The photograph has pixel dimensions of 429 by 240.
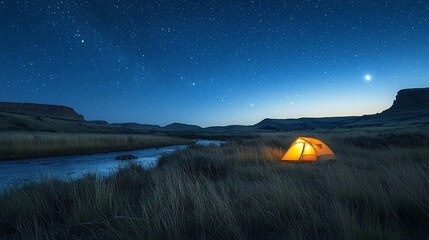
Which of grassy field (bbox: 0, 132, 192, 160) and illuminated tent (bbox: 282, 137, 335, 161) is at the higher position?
grassy field (bbox: 0, 132, 192, 160)

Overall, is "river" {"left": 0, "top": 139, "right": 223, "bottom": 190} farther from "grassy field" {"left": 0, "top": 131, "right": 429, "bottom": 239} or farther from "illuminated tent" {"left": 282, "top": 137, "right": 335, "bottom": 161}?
"illuminated tent" {"left": 282, "top": 137, "right": 335, "bottom": 161}

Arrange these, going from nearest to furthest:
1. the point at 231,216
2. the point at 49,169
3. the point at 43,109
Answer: the point at 231,216 → the point at 49,169 → the point at 43,109

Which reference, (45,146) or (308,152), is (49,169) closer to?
(308,152)

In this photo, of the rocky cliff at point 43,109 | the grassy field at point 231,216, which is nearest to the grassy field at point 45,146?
the grassy field at point 231,216

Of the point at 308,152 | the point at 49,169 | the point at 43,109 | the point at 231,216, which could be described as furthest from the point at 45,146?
the point at 43,109

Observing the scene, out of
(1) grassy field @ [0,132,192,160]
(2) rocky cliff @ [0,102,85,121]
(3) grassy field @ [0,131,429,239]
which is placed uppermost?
(2) rocky cliff @ [0,102,85,121]

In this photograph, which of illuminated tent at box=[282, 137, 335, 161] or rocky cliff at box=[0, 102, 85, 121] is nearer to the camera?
illuminated tent at box=[282, 137, 335, 161]

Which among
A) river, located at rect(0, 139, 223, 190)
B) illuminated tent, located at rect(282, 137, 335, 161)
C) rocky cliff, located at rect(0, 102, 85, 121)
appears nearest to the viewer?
river, located at rect(0, 139, 223, 190)

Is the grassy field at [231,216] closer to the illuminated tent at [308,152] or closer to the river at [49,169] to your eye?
the river at [49,169]

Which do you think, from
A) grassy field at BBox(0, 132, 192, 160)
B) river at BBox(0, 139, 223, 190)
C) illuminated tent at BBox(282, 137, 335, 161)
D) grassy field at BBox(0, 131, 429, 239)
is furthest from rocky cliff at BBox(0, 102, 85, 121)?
grassy field at BBox(0, 131, 429, 239)

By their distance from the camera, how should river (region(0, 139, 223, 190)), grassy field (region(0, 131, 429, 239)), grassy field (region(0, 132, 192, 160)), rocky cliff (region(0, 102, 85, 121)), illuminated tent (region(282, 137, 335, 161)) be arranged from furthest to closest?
rocky cliff (region(0, 102, 85, 121)) < grassy field (region(0, 132, 192, 160)) < illuminated tent (region(282, 137, 335, 161)) < river (region(0, 139, 223, 190)) < grassy field (region(0, 131, 429, 239))

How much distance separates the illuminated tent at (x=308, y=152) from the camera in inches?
413

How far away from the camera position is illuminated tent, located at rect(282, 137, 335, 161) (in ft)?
34.4

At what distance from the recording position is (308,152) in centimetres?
1070
